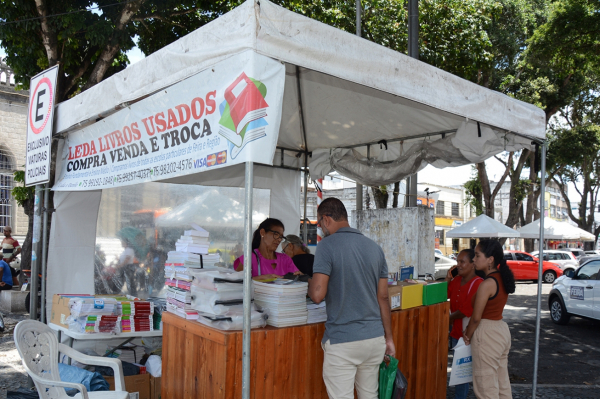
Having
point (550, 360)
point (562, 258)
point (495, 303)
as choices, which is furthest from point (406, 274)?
point (562, 258)

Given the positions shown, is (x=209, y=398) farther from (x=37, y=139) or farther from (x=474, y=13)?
(x=474, y=13)

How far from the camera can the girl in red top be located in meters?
4.32

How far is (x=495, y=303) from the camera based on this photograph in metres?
3.85

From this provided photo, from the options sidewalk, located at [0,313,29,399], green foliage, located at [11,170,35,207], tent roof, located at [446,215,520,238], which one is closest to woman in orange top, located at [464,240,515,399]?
sidewalk, located at [0,313,29,399]

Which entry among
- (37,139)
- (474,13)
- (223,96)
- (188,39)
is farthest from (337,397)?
(474,13)

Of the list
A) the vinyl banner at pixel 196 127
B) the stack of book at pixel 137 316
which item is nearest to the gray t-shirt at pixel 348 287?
the vinyl banner at pixel 196 127

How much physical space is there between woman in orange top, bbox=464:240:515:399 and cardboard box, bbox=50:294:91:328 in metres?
3.63

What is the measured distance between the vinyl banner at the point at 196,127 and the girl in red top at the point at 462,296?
8.71 ft

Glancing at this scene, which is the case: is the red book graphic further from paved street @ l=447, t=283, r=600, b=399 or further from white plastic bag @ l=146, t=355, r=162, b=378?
paved street @ l=447, t=283, r=600, b=399

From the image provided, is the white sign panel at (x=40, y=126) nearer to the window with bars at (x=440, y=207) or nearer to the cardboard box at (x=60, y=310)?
the cardboard box at (x=60, y=310)

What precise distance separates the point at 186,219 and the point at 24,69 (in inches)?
233

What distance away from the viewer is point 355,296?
9.55ft

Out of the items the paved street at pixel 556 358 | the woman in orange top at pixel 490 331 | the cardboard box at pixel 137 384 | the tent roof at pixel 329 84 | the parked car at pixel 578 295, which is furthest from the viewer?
the parked car at pixel 578 295

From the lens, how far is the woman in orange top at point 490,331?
3.79m
